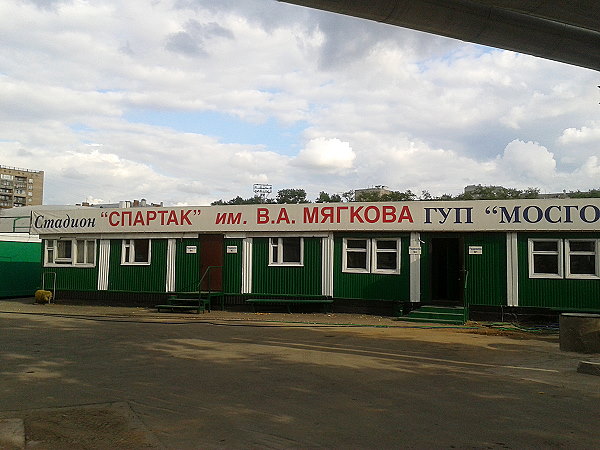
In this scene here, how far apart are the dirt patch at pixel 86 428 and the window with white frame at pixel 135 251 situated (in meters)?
14.6

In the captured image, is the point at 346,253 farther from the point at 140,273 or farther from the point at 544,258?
the point at 140,273

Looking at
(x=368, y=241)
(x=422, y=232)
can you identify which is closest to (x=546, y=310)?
(x=422, y=232)

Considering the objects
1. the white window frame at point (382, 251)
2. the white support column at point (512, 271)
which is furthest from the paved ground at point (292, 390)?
the white window frame at point (382, 251)

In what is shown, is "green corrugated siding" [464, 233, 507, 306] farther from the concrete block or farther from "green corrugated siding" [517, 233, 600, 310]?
the concrete block

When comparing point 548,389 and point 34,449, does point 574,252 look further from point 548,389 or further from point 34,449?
point 34,449

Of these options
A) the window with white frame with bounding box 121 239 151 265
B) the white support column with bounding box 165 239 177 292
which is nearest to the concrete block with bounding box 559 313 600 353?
the white support column with bounding box 165 239 177 292

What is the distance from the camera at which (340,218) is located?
18844 millimetres

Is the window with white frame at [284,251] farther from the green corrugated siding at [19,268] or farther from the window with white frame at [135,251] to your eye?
the green corrugated siding at [19,268]

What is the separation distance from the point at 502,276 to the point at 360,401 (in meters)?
11.3

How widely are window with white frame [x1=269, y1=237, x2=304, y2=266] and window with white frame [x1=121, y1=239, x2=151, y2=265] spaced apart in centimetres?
500

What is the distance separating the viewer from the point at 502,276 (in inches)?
682

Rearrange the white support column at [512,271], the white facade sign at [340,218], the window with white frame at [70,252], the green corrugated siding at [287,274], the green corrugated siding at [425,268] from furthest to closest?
1. the window with white frame at [70,252]
2. the green corrugated siding at [287,274]
3. the green corrugated siding at [425,268]
4. the white support column at [512,271]
5. the white facade sign at [340,218]

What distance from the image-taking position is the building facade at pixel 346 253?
55.5ft

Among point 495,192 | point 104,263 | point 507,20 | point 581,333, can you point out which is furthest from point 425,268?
point 495,192
